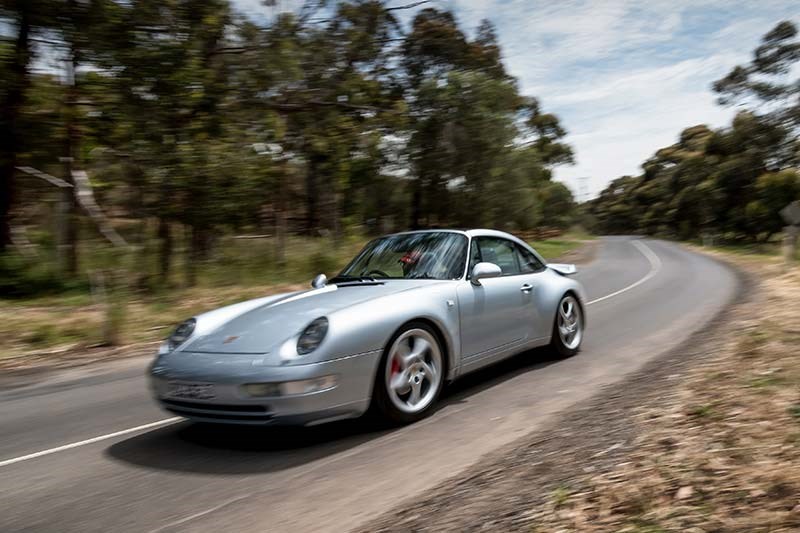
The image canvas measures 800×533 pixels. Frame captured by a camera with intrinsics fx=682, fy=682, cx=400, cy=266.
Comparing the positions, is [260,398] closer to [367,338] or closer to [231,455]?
[231,455]

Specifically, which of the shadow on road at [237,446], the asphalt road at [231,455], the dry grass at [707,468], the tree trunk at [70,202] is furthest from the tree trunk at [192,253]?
the dry grass at [707,468]

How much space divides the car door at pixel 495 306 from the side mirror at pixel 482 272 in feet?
0.18

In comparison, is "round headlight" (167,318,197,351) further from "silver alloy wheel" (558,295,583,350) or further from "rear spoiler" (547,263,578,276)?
"rear spoiler" (547,263,578,276)

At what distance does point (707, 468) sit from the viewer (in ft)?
11.3

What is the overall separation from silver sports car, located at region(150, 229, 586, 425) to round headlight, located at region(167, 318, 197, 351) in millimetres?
12

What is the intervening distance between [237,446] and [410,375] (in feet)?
→ 4.28

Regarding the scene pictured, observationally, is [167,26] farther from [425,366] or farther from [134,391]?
[425,366]

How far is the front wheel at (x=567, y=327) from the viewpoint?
7.12 meters

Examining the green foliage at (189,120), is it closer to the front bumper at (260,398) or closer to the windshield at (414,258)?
the windshield at (414,258)

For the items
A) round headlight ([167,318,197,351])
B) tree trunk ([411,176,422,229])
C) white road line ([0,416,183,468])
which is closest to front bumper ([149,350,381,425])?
round headlight ([167,318,197,351])

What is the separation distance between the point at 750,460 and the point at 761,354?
3.12m

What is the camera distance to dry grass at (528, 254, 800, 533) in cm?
293

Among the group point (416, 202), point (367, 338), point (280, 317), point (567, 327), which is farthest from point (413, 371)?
point (416, 202)

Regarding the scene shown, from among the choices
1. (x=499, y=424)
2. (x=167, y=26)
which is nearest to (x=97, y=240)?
(x=167, y=26)
